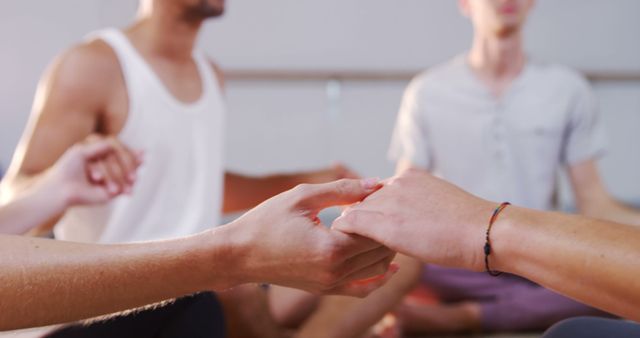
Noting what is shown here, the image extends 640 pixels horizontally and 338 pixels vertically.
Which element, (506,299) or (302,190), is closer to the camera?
(302,190)

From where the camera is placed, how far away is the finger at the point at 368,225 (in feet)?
3.25

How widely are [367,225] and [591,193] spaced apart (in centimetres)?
139

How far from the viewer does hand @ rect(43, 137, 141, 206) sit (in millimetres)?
1426

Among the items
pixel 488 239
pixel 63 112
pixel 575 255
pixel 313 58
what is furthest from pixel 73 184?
pixel 313 58

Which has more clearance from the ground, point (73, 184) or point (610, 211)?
point (73, 184)

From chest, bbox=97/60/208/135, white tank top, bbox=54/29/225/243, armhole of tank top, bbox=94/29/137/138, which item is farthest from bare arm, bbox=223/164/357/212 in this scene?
armhole of tank top, bbox=94/29/137/138

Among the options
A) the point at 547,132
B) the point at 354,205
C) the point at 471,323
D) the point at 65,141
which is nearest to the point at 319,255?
the point at 354,205

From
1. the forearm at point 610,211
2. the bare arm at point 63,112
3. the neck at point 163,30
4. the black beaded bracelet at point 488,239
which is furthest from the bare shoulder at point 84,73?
the forearm at point 610,211

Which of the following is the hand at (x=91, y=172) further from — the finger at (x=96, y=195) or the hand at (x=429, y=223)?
the hand at (x=429, y=223)

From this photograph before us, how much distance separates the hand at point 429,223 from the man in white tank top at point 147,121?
59cm

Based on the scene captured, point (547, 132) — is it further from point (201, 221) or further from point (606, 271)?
point (606, 271)

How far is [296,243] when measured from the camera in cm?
96

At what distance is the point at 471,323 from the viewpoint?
2.18 m

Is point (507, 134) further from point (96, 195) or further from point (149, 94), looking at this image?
point (96, 195)
